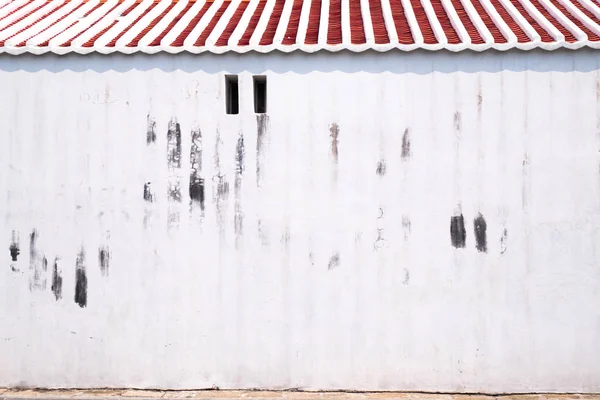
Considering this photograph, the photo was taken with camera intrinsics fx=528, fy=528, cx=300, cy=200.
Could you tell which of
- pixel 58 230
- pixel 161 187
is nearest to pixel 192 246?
pixel 161 187

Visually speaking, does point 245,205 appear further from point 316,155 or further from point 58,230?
point 58,230

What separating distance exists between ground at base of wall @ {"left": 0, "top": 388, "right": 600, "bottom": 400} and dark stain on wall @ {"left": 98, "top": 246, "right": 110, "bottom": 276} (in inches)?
49.2

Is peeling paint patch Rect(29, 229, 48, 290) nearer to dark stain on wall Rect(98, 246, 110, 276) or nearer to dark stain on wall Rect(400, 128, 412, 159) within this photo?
dark stain on wall Rect(98, 246, 110, 276)

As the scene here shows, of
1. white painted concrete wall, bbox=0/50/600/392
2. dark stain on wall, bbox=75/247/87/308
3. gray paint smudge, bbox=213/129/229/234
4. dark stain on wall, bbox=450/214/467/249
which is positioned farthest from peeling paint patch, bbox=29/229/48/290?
dark stain on wall, bbox=450/214/467/249

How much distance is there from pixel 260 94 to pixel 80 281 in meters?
2.76

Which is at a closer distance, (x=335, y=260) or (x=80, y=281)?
(x=335, y=260)

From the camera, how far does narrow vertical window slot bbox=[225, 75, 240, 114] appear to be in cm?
555

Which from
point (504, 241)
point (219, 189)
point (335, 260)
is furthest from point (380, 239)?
point (219, 189)

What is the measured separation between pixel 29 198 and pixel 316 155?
310cm

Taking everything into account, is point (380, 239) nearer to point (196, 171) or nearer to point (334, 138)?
point (334, 138)

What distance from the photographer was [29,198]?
5.65 meters

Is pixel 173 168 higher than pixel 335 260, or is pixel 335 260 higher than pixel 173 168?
pixel 173 168

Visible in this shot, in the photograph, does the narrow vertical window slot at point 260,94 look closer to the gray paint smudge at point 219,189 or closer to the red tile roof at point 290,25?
the red tile roof at point 290,25

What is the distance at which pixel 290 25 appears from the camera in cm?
620
